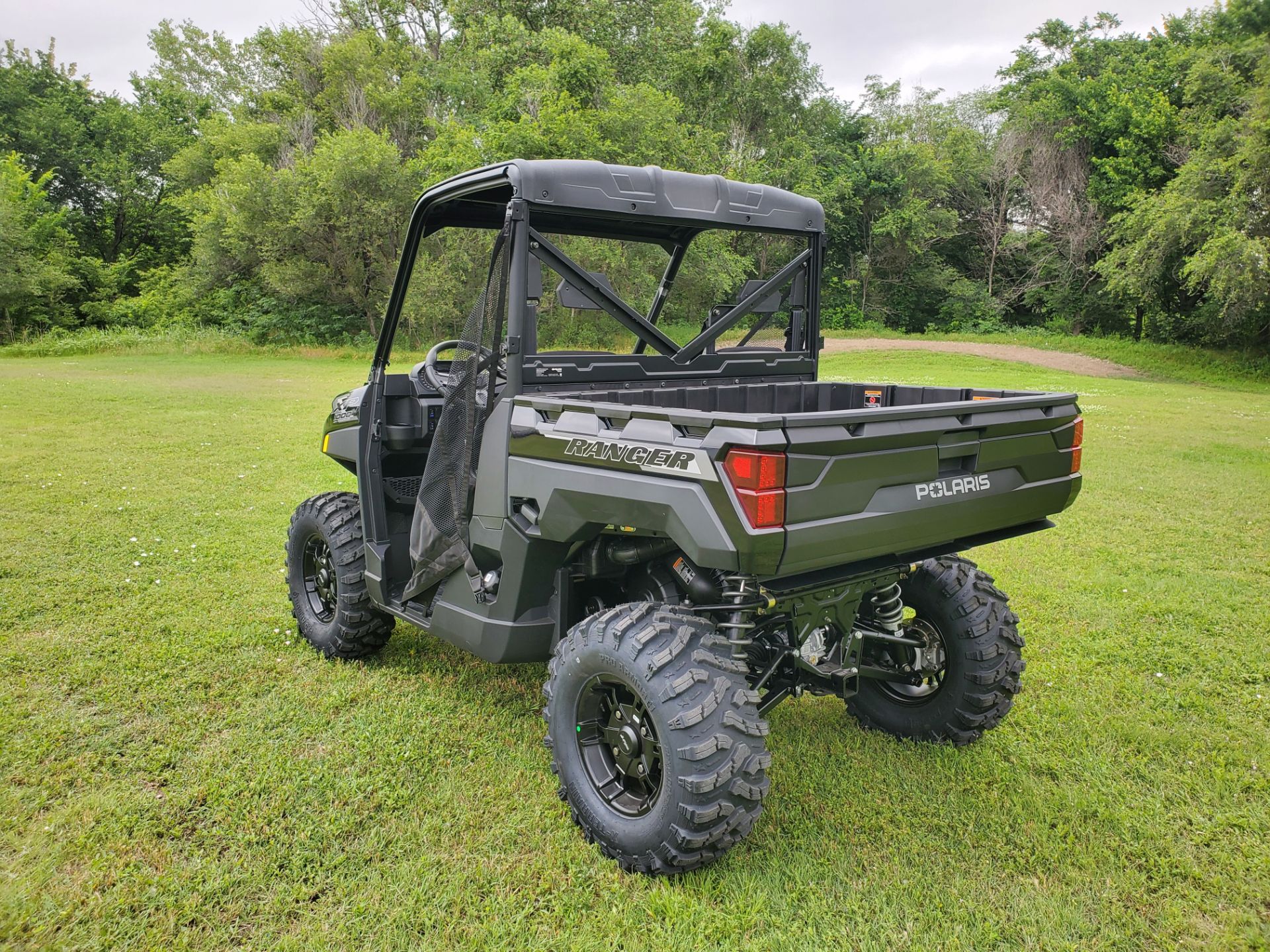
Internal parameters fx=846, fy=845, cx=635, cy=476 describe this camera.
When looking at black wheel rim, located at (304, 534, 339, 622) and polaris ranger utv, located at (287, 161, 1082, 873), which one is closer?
polaris ranger utv, located at (287, 161, 1082, 873)

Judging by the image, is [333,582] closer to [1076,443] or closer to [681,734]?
[681,734]

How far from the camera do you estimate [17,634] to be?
4.62m

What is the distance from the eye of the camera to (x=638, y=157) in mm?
29109

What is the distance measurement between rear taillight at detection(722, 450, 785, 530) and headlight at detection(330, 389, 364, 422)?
2.25 metres

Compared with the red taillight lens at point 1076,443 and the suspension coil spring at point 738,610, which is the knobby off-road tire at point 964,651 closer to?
the red taillight lens at point 1076,443

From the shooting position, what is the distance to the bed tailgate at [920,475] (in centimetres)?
239

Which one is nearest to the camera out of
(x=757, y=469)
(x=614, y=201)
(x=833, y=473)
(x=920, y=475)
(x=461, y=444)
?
(x=757, y=469)

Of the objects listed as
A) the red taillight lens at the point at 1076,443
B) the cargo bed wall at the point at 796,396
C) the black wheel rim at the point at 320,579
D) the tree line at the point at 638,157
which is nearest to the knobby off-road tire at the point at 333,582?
the black wheel rim at the point at 320,579

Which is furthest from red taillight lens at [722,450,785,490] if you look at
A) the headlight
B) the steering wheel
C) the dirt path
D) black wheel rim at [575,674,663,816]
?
the dirt path

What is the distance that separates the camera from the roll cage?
302 centimetres

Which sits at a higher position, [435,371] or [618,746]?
[435,371]

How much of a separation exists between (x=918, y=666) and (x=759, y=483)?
5.77 feet

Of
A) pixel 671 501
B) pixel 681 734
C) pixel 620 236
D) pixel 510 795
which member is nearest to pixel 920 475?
pixel 671 501

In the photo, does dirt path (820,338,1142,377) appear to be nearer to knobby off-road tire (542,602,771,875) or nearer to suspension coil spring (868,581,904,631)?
suspension coil spring (868,581,904,631)
